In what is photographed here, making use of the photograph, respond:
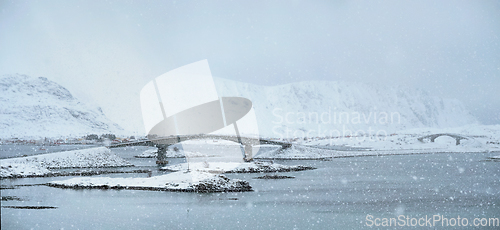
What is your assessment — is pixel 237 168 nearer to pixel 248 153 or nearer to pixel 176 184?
pixel 176 184

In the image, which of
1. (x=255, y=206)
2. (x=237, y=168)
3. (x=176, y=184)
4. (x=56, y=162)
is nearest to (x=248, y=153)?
(x=237, y=168)

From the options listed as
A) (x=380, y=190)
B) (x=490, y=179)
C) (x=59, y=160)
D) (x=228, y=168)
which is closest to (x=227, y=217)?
(x=380, y=190)

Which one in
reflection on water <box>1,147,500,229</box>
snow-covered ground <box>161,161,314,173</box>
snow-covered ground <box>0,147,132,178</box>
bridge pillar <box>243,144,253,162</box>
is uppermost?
bridge pillar <box>243,144,253,162</box>

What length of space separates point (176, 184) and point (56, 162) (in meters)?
40.9

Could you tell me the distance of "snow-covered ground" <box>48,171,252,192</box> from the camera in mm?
45125

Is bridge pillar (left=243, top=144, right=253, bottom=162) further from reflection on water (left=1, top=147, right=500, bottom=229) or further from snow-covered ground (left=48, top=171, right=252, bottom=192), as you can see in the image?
snow-covered ground (left=48, top=171, right=252, bottom=192)

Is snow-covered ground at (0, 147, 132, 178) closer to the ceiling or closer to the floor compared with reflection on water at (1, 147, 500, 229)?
closer to the ceiling

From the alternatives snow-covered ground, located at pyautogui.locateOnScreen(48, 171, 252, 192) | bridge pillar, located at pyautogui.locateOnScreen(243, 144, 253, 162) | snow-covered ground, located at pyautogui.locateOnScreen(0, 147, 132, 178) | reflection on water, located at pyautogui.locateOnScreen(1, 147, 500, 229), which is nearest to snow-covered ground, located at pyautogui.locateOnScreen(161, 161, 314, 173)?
bridge pillar, located at pyautogui.locateOnScreen(243, 144, 253, 162)

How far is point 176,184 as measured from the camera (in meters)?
46.2

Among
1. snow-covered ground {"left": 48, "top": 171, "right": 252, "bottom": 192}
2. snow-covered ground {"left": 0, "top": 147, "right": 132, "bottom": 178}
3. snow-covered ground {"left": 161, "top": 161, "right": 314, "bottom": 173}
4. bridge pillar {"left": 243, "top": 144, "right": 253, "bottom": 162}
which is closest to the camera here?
snow-covered ground {"left": 48, "top": 171, "right": 252, "bottom": 192}

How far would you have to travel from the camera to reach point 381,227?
28172mm

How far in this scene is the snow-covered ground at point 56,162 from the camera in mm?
59750

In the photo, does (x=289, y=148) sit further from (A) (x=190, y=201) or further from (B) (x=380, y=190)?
(A) (x=190, y=201)

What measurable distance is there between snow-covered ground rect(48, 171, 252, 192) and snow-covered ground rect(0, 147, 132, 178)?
15118 mm
